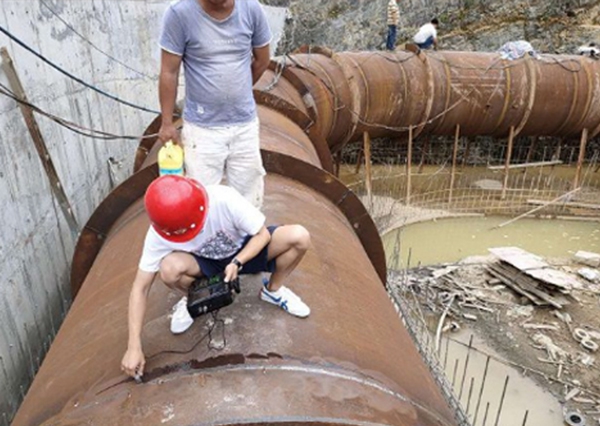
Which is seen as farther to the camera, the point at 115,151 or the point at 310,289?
the point at 115,151

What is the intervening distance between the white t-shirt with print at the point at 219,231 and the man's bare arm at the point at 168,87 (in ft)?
2.42

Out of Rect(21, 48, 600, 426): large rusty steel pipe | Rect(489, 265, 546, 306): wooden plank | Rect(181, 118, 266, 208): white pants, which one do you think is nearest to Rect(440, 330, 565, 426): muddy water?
Rect(489, 265, 546, 306): wooden plank

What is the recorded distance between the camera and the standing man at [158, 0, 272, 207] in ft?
7.90

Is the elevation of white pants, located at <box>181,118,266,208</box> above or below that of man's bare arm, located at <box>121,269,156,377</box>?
above

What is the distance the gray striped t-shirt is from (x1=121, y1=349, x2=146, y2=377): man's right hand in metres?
1.31

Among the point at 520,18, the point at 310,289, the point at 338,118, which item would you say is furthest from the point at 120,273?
the point at 520,18

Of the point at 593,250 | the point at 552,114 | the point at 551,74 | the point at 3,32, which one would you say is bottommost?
the point at 593,250

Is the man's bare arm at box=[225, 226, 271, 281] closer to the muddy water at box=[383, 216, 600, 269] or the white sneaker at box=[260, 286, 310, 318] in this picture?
the white sneaker at box=[260, 286, 310, 318]

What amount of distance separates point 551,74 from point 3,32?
8.54m

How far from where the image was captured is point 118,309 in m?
2.04

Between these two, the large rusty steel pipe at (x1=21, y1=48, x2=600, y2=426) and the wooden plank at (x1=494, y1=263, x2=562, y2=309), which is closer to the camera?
the large rusty steel pipe at (x1=21, y1=48, x2=600, y2=426)

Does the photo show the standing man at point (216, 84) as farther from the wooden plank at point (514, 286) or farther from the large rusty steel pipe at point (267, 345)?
the wooden plank at point (514, 286)

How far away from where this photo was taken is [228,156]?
2701 millimetres

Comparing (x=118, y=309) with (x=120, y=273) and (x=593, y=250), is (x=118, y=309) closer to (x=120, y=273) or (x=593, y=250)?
(x=120, y=273)
